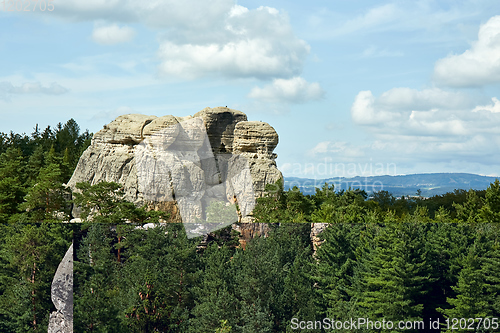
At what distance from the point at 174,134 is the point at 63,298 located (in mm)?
13538

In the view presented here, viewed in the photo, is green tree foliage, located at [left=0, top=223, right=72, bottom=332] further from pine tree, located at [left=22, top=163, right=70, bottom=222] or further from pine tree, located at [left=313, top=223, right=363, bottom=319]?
pine tree, located at [left=313, top=223, right=363, bottom=319]

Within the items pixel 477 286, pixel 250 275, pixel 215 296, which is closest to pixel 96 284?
pixel 215 296

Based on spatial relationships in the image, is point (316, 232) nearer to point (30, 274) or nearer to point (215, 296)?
point (215, 296)

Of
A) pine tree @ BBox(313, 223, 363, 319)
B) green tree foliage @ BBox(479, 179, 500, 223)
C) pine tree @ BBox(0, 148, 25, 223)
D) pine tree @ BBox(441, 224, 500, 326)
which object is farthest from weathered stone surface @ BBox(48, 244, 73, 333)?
green tree foliage @ BBox(479, 179, 500, 223)

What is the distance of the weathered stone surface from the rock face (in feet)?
34.2

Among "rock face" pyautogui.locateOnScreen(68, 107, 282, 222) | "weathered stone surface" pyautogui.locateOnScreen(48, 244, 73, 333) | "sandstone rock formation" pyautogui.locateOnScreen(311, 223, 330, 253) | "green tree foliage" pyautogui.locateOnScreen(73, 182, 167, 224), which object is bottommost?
"weathered stone surface" pyautogui.locateOnScreen(48, 244, 73, 333)

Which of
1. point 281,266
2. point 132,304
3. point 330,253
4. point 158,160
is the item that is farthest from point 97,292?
point 158,160

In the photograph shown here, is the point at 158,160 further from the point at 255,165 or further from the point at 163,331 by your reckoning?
the point at 163,331

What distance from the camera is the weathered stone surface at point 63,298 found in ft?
65.2

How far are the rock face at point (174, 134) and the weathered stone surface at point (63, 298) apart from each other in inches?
410

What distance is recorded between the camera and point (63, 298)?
20266 millimetres

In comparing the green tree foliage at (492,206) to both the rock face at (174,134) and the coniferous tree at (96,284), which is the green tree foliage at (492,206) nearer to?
the rock face at (174,134)

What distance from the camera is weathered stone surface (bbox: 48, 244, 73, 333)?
1988 cm

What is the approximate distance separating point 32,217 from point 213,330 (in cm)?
1385
